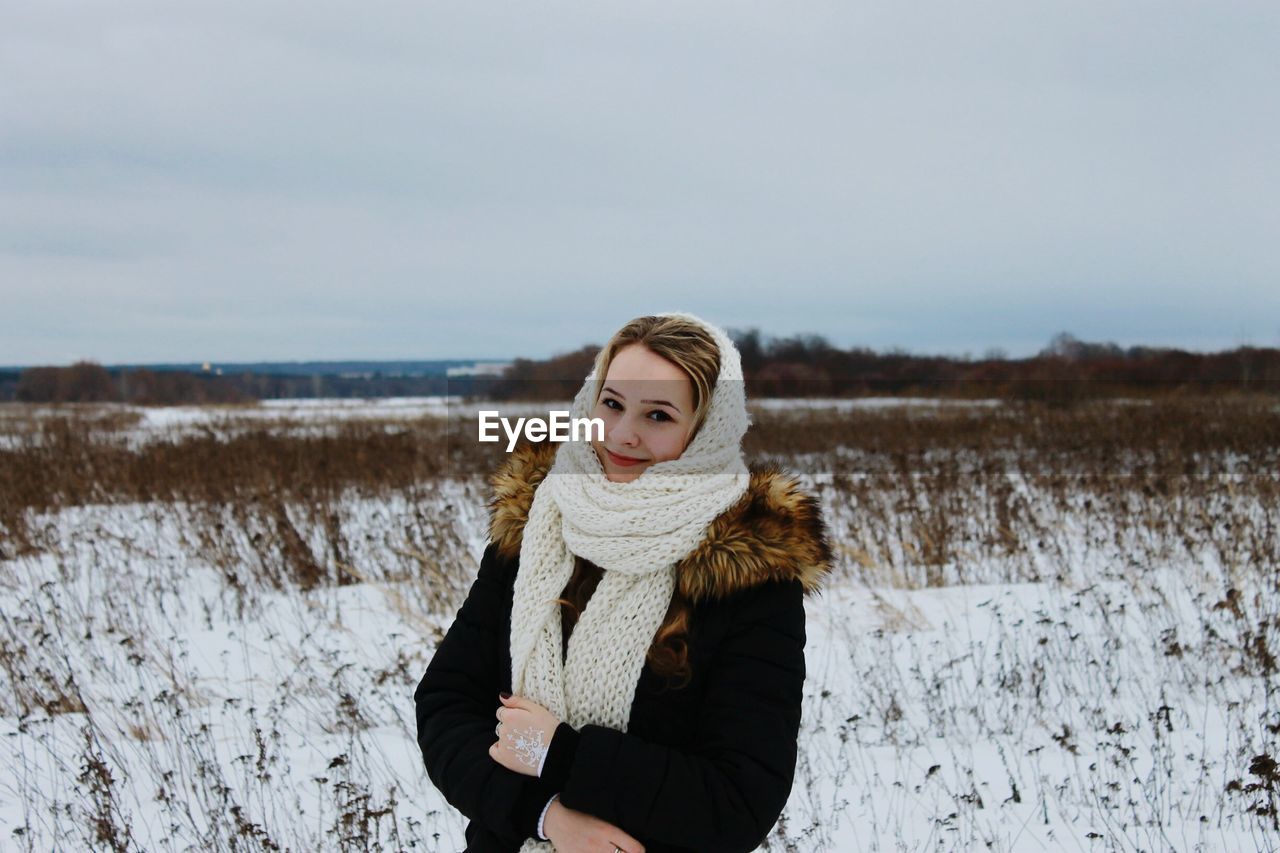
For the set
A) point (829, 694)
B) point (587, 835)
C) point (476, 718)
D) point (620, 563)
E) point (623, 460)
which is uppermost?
point (623, 460)

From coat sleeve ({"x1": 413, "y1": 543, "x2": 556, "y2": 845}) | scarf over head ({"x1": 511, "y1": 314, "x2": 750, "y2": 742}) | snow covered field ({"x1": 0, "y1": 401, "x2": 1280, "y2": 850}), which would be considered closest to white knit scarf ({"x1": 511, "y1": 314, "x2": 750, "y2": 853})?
scarf over head ({"x1": 511, "y1": 314, "x2": 750, "y2": 742})

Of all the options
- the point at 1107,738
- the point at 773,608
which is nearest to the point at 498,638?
the point at 773,608

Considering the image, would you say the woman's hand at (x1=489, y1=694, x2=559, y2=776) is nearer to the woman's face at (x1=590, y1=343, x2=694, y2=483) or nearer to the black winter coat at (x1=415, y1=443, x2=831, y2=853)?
the black winter coat at (x1=415, y1=443, x2=831, y2=853)

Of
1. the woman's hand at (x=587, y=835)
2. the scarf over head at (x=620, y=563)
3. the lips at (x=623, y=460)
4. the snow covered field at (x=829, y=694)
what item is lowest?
the snow covered field at (x=829, y=694)

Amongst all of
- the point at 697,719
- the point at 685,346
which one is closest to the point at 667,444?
the point at 685,346

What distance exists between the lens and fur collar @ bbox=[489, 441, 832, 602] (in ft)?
4.87

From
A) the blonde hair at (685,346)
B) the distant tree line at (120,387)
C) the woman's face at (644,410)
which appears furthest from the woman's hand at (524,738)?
the distant tree line at (120,387)

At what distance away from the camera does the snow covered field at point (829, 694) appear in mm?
3225

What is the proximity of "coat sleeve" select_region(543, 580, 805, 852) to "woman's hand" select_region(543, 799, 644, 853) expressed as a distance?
2cm

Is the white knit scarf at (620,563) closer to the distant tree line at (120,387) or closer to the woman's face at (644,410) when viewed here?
the woman's face at (644,410)

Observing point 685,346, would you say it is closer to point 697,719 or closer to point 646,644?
point 646,644

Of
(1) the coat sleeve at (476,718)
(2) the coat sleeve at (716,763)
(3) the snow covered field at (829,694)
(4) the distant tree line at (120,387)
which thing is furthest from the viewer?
(4) the distant tree line at (120,387)

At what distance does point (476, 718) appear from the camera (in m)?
1.61

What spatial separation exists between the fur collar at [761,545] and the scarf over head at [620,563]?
27mm
